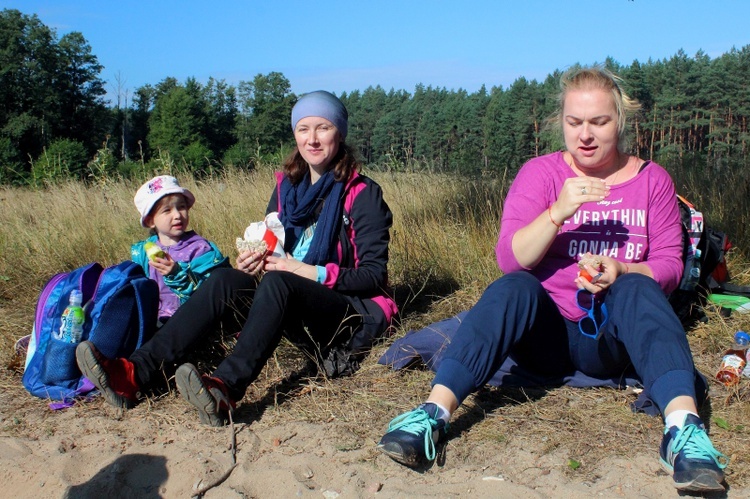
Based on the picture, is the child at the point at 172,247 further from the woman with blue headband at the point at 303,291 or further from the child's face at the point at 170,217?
the woman with blue headband at the point at 303,291

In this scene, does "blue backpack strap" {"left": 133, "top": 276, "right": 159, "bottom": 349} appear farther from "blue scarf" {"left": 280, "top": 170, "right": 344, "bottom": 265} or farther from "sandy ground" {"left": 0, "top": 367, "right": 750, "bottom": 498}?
"blue scarf" {"left": 280, "top": 170, "right": 344, "bottom": 265}

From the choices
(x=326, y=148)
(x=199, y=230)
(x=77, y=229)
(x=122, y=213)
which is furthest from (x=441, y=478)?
(x=122, y=213)

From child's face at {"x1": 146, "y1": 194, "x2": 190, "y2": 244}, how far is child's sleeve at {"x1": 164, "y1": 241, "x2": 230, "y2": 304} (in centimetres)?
21

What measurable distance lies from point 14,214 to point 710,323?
614cm

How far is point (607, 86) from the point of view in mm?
2625

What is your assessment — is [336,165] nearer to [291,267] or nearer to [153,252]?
[291,267]

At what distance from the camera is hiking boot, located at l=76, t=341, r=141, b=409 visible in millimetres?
2676

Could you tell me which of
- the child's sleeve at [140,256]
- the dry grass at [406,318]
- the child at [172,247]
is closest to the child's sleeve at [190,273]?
the child at [172,247]

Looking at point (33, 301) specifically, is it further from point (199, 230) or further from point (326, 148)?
point (326, 148)

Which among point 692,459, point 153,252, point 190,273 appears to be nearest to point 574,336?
point 692,459

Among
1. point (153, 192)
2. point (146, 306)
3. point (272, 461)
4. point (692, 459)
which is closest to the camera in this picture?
point (692, 459)

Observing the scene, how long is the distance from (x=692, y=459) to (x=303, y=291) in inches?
64.2

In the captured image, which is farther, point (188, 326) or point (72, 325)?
point (72, 325)

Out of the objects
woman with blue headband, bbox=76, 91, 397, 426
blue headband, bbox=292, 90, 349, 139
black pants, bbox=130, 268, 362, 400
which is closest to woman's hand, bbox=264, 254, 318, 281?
woman with blue headband, bbox=76, 91, 397, 426
